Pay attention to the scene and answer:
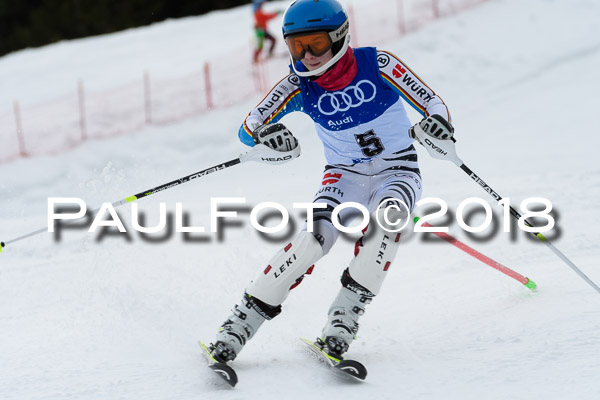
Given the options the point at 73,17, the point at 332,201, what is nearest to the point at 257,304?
the point at 332,201

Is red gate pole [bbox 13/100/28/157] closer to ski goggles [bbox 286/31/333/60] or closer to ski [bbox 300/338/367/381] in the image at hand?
ski goggles [bbox 286/31/333/60]

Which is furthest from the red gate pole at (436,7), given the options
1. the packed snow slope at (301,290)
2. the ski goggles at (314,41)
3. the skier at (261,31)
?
the ski goggles at (314,41)

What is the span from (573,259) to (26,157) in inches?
334

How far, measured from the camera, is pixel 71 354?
3.96 metres

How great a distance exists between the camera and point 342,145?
4082 mm

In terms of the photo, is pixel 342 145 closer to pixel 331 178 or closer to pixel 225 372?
pixel 331 178

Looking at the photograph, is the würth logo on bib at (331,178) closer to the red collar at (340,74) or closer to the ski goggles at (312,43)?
the red collar at (340,74)

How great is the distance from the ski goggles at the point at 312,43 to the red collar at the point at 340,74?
0.39 feet

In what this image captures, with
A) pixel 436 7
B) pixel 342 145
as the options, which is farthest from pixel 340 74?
pixel 436 7

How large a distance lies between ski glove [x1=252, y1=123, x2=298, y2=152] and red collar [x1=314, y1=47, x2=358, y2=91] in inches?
A: 14.2

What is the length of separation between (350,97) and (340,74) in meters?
0.14

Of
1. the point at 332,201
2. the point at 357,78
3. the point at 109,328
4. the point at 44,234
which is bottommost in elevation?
the point at 44,234

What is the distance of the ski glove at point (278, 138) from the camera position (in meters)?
3.75

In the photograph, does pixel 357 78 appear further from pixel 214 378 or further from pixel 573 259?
pixel 573 259
